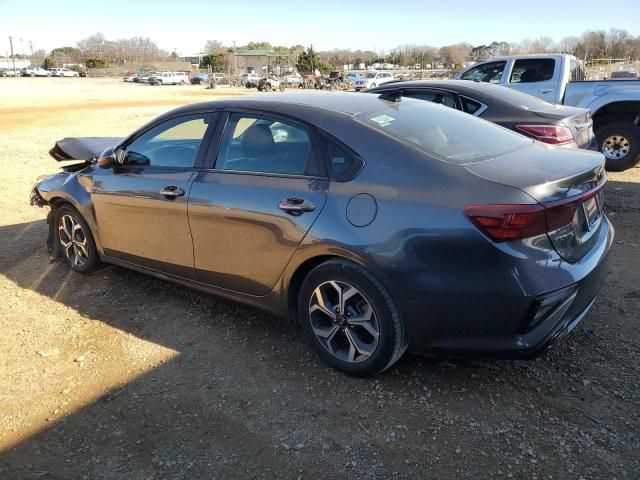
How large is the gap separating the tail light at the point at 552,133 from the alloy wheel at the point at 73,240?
4605 mm

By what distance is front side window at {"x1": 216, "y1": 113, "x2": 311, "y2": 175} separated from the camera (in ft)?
10.8

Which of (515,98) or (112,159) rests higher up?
(515,98)

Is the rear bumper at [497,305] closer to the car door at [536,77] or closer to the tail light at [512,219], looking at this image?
the tail light at [512,219]

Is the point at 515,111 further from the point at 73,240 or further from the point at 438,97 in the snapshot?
the point at 73,240

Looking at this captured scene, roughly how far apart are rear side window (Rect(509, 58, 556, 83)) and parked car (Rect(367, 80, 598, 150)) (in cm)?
387

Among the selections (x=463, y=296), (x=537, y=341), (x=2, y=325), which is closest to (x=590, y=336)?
(x=537, y=341)

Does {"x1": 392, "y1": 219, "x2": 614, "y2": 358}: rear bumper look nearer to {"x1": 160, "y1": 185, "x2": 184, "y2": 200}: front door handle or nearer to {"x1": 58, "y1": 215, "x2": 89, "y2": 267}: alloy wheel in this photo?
{"x1": 160, "y1": 185, "x2": 184, "y2": 200}: front door handle

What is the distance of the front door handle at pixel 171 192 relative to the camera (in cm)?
375

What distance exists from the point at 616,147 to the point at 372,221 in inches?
286

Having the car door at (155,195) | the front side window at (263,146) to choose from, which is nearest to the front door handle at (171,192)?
the car door at (155,195)

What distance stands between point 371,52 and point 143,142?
126m

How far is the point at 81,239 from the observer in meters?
4.83

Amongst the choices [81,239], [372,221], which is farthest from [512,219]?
[81,239]

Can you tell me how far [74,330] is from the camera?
399cm
